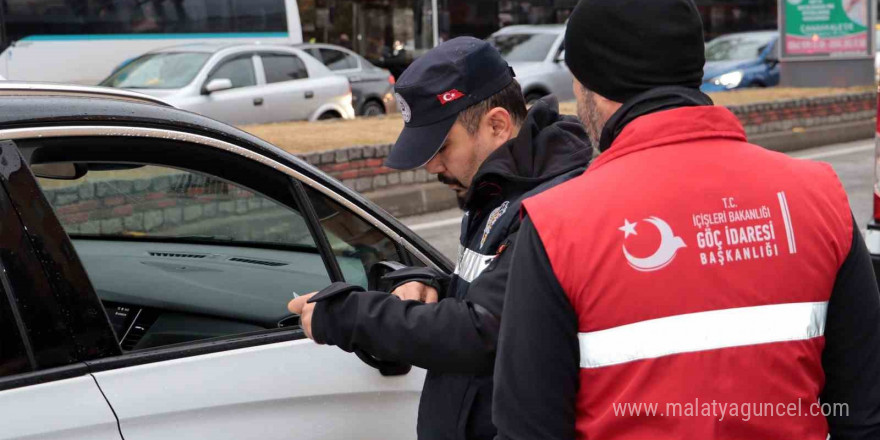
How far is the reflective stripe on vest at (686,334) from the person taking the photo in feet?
4.67

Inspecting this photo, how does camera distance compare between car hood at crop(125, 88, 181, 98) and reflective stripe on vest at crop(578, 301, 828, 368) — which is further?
car hood at crop(125, 88, 181, 98)

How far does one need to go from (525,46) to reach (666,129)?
17.2m

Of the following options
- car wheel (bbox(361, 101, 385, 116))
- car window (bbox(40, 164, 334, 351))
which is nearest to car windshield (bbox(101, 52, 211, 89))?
car wheel (bbox(361, 101, 385, 116))

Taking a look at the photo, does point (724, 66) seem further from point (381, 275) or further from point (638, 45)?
point (638, 45)

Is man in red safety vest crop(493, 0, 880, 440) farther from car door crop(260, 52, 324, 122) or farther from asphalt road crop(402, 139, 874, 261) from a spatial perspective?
car door crop(260, 52, 324, 122)

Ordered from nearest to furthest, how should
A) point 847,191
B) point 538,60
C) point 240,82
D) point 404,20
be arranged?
point 847,191
point 240,82
point 538,60
point 404,20

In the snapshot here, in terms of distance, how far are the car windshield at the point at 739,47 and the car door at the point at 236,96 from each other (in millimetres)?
9670

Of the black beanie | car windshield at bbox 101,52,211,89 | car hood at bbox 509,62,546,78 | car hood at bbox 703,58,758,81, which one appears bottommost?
car hood at bbox 703,58,758,81

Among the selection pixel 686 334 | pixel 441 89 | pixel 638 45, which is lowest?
pixel 686 334

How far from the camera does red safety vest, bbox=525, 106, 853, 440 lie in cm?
142

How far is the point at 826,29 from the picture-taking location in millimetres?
17594

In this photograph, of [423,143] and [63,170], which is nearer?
[423,143]

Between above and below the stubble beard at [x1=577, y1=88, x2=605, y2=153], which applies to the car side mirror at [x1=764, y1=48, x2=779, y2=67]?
below

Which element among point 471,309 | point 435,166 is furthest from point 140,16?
point 471,309
